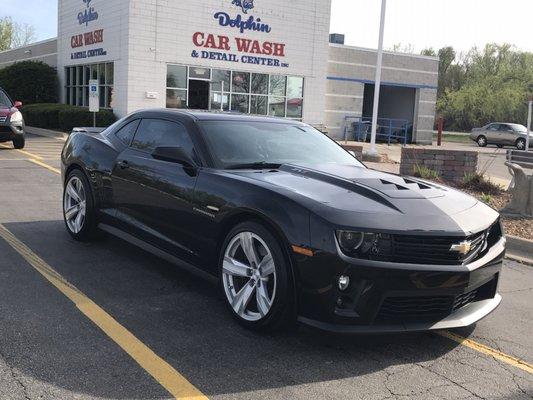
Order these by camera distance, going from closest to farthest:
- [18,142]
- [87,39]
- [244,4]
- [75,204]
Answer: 1. [75,204]
2. [18,142]
3. [244,4]
4. [87,39]

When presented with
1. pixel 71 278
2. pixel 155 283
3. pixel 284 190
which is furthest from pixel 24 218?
pixel 284 190

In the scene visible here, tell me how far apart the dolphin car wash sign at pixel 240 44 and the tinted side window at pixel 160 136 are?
19866 mm

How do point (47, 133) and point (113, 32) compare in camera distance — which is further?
point (113, 32)

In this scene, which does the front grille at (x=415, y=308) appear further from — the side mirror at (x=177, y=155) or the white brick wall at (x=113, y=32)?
the white brick wall at (x=113, y=32)

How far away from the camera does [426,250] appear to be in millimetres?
3668

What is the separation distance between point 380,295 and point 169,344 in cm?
141

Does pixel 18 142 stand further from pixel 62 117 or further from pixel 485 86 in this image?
pixel 485 86

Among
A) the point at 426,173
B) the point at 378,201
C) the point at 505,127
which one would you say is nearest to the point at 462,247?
the point at 378,201

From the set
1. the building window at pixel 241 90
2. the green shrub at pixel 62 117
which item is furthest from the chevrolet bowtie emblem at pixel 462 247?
the green shrub at pixel 62 117

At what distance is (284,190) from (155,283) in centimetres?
175

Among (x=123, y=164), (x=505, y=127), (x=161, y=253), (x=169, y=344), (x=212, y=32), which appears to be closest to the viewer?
(x=169, y=344)

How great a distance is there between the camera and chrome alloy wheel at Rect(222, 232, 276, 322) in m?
3.92

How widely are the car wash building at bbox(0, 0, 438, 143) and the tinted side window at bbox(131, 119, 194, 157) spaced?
18.7 m

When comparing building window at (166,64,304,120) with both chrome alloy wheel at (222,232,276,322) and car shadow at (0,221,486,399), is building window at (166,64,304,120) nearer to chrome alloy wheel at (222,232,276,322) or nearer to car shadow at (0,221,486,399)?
car shadow at (0,221,486,399)
